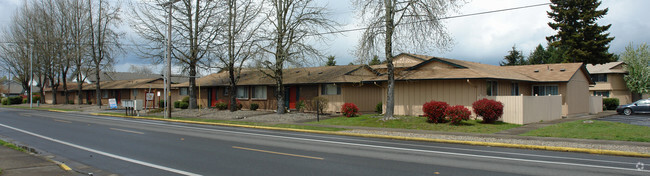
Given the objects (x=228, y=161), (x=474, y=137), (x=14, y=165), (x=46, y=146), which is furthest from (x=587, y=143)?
(x=46, y=146)

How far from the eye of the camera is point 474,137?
1560 centimetres

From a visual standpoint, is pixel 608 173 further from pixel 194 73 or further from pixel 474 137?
pixel 194 73

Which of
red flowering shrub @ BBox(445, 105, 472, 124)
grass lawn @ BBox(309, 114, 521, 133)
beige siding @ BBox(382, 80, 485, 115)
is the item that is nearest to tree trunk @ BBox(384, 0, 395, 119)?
grass lawn @ BBox(309, 114, 521, 133)

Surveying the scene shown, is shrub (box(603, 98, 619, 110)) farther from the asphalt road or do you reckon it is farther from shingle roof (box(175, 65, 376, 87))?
the asphalt road

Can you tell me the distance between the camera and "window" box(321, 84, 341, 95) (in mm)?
28663

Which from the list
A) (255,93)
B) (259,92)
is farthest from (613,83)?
(255,93)

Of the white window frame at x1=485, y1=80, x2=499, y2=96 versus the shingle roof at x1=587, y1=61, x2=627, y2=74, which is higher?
the shingle roof at x1=587, y1=61, x2=627, y2=74

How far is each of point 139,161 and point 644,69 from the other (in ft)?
169

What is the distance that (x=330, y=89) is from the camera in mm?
29062

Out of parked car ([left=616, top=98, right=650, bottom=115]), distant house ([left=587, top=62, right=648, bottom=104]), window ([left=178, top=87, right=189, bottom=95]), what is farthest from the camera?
distant house ([left=587, top=62, right=648, bottom=104])

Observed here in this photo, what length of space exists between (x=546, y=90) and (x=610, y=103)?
525 inches

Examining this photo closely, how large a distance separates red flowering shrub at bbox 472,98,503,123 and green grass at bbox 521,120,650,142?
2406 millimetres

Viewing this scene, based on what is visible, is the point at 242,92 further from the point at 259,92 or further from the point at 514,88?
the point at 514,88

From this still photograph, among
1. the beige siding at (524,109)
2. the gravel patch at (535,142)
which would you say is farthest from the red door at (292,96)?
the beige siding at (524,109)
